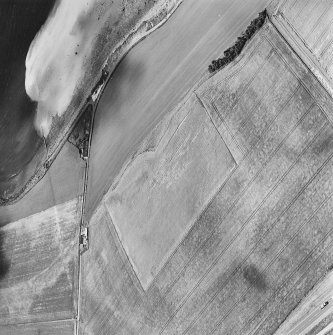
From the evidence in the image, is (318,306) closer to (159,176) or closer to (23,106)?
(159,176)

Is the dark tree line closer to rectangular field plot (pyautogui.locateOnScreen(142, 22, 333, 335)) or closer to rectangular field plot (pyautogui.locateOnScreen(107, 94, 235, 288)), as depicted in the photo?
rectangular field plot (pyautogui.locateOnScreen(142, 22, 333, 335))

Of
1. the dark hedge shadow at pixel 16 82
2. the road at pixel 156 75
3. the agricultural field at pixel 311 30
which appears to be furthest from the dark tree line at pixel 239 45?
the dark hedge shadow at pixel 16 82

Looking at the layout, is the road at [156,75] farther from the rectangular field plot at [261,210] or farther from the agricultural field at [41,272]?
the agricultural field at [41,272]

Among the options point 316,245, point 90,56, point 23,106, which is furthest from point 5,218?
point 316,245

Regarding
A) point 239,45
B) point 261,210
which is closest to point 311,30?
point 239,45

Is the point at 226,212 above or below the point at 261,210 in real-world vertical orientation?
below

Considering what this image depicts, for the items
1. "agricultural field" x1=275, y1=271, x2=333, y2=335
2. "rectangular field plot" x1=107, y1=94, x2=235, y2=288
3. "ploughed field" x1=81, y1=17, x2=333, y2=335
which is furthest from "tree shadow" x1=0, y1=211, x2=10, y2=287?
A: "agricultural field" x1=275, y1=271, x2=333, y2=335

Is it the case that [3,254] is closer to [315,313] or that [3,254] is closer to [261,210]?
[261,210]
